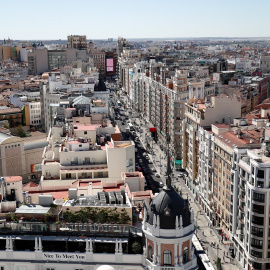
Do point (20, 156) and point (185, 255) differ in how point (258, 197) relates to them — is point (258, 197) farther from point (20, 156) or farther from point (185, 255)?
point (20, 156)

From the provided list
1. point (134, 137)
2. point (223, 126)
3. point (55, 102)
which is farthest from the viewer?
point (134, 137)

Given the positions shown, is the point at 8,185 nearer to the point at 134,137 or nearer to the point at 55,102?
the point at 55,102

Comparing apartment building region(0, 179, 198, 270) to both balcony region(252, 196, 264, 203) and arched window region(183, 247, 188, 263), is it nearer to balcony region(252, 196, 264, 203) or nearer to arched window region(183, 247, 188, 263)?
arched window region(183, 247, 188, 263)

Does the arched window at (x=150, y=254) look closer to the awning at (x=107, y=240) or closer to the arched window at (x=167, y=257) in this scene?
the arched window at (x=167, y=257)

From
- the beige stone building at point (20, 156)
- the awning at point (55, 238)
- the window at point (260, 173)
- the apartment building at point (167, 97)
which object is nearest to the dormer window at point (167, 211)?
the awning at point (55, 238)

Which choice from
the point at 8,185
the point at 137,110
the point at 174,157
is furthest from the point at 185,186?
the point at 137,110

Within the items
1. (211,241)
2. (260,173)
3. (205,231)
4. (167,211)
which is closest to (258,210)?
(260,173)

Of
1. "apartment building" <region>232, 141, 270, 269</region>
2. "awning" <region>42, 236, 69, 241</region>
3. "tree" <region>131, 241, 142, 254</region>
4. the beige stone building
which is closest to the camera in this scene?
"tree" <region>131, 241, 142, 254</region>

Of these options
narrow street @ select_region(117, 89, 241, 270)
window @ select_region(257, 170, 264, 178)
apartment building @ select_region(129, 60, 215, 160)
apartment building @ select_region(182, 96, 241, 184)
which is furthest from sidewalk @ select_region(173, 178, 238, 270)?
apartment building @ select_region(129, 60, 215, 160)
